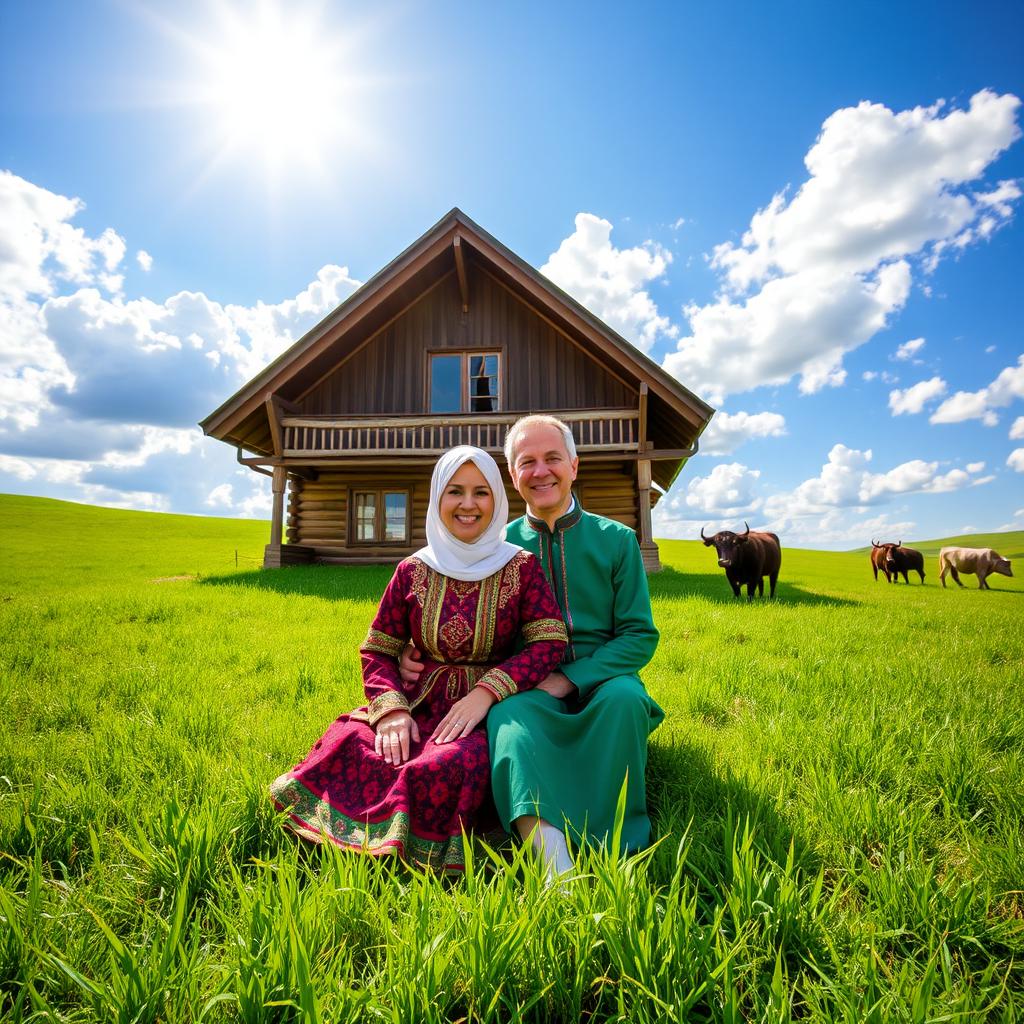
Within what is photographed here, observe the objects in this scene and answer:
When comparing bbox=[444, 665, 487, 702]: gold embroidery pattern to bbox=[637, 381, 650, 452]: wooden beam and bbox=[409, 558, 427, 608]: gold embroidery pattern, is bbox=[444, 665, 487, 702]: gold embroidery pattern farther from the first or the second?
bbox=[637, 381, 650, 452]: wooden beam

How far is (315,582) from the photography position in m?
9.60

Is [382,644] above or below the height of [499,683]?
above

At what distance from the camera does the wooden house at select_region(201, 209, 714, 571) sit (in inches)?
496

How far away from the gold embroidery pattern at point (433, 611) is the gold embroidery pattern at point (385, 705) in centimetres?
26

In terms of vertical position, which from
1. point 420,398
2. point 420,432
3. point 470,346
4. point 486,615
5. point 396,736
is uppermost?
point 470,346

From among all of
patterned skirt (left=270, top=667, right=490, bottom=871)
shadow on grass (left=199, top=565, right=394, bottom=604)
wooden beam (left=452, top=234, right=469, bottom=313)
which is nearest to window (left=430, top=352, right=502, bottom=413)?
wooden beam (left=452, top=234, right=469, bottom=313)

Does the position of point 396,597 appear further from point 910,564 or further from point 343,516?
point 910,564

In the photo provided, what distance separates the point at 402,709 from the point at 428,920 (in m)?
0.89

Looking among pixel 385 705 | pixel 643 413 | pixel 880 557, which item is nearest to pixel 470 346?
pixel 643 413

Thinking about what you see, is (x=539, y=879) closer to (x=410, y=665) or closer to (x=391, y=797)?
(x=391, y=797)

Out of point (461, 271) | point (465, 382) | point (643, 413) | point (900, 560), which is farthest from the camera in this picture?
point (900, 560)

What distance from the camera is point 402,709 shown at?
2.15m

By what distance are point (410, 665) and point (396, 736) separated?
426 mm

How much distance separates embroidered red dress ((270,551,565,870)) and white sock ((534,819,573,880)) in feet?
0.86
